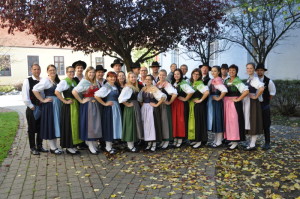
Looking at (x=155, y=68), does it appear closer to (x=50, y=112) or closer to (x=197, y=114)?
(x=197, y=114)

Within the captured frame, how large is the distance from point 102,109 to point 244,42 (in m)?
8.43

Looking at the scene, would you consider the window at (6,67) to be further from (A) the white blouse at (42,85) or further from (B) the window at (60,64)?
(A) the white blouse at (42,85)

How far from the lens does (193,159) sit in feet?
18.0

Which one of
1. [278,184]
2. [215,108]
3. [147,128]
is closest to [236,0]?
[215,108]

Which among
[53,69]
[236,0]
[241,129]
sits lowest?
[241,129]

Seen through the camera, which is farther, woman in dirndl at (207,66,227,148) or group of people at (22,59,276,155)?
woman in dirndl at (207,66,227,148)

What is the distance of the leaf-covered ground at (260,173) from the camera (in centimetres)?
405

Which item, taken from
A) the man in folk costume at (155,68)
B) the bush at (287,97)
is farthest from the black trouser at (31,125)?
the bush at (287,97)

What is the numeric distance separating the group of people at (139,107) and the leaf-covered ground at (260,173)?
1.31ft

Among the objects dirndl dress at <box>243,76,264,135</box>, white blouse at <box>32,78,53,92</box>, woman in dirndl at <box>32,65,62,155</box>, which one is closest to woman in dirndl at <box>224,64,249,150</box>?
dirndl dress at <box>243,76,264,135</box>

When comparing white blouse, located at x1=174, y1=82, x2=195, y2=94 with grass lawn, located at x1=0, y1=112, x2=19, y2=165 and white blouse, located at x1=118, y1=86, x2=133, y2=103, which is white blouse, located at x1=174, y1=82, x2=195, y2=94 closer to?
white blouse, located at x1=118, y1=86, x2=133, y2=103

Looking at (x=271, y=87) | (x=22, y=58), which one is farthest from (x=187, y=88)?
(x=22, y=58)

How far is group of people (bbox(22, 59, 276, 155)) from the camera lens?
5656 mm

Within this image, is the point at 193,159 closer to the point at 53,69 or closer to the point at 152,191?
the point at 152,191
